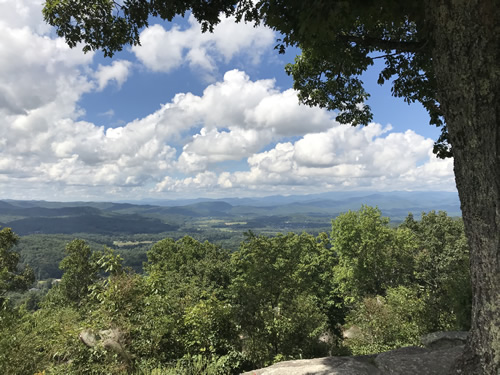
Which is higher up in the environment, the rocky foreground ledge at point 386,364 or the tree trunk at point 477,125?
the tree trunk at point 477,125

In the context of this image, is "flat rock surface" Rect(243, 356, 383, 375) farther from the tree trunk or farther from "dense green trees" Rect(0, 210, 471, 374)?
the tree trunk

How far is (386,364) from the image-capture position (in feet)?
23.4

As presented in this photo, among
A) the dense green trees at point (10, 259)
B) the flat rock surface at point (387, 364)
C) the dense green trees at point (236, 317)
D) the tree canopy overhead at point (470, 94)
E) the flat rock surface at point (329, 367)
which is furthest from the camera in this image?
the dense green trees at point (10, 259)

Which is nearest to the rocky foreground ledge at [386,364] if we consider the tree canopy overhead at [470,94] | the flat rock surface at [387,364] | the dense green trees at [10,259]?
the flat rock surface at [387,364]

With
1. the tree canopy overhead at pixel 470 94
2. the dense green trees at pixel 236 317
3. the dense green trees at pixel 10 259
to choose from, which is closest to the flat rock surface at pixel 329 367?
the dense green trees at pixel 236 317

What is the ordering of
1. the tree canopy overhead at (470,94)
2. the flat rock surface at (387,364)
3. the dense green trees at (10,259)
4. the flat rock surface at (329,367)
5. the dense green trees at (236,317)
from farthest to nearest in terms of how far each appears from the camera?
the dense green trees at (10,259) < the dense green trees at (236,317) < the flat rock surface at (329,367) < the flat rock surface at (387,364) < the tree canopy overhead at (470,94)

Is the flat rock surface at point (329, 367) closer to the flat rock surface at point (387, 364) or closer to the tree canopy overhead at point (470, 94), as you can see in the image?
the flat rock surface at point (387, 364)

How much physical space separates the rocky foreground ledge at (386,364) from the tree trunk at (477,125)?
2562 mm

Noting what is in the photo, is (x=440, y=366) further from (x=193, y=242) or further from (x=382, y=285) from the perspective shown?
(x=193, y=242)

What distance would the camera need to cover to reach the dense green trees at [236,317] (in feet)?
28.1

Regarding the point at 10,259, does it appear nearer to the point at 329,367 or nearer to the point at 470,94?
the point at 329,367

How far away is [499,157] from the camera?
12.7 feet

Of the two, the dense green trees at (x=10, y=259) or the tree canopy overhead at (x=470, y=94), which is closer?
the tree canopy overhead at (x=470, y=94)

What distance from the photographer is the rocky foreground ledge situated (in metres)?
6.57
